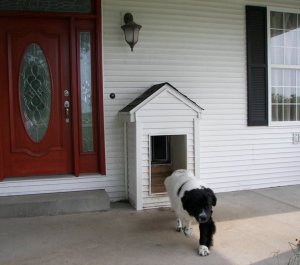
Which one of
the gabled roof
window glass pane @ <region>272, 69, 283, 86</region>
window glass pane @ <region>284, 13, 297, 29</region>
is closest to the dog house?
the gabled roof

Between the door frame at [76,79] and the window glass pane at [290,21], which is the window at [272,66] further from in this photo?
the door frame at [76,79]

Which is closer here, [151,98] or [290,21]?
[151,98]

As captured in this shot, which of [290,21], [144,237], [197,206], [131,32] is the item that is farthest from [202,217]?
[290,21]

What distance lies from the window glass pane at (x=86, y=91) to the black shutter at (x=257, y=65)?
232 centimetres

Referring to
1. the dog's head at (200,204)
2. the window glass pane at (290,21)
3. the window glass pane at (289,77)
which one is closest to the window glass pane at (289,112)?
the window glass pane at (289,77)

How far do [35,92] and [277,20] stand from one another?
12.1 ft

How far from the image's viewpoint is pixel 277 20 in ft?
18.4

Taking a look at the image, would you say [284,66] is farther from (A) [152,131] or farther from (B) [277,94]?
(A) [152,131]

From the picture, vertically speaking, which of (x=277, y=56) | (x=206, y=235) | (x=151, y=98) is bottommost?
(x=206, y=235)

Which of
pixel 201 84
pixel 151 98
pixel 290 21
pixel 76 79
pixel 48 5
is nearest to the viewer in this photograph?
pixel 151 98

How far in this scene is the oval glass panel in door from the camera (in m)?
4.56

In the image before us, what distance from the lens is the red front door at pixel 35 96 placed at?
449cm

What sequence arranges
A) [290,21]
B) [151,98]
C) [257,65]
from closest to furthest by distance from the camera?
[151,98], [257,65], [290,21]

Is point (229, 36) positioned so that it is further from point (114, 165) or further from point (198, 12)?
point (114, 165)
